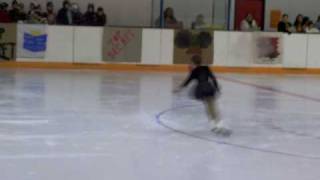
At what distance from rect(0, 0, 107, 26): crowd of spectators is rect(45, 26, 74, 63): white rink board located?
0.52 m

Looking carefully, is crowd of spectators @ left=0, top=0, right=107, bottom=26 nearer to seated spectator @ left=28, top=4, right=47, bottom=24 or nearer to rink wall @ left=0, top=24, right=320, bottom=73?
seated spectator @ left=28, top=4, right=47, bottom=24

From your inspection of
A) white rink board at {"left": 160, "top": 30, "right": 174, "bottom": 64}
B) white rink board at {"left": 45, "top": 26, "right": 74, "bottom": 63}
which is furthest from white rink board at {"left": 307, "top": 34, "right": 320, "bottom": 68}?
white rink board at {"left": 45, "top": 26, "right": 74, "bottom": 63}

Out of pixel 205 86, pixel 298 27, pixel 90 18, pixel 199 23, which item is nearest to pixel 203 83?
pixel 205 86

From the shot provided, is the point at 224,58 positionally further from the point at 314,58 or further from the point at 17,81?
the point at 17,81

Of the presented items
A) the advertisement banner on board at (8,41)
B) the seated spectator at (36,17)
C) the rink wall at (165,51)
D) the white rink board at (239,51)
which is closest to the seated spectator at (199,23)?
the rink wall at (165,51)

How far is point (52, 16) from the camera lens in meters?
18.6

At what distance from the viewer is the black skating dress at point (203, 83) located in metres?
7.74

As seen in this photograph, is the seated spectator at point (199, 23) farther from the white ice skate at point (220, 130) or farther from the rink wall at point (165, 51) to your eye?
the white ice skate at point (220, 130)

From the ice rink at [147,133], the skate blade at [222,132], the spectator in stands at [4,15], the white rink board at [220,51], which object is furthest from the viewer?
the white rink board at [220,51]

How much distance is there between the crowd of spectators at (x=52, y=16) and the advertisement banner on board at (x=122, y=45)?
31.1 inches

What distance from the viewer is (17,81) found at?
13203mm

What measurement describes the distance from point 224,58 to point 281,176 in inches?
487

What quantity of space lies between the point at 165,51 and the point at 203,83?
10.2 meters

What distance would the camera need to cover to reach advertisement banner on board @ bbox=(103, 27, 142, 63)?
695 inches
